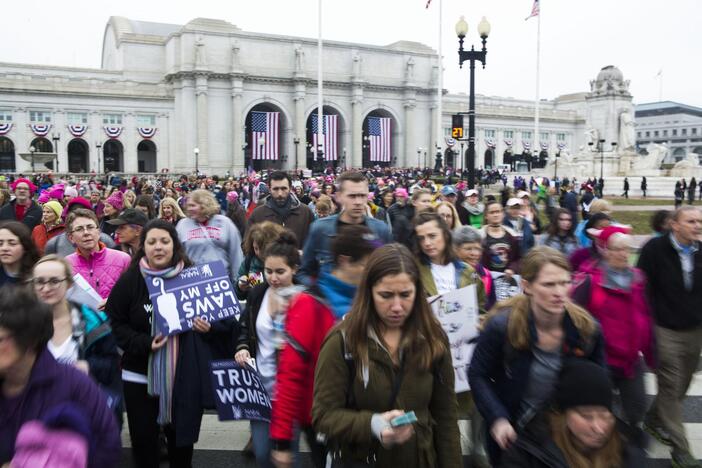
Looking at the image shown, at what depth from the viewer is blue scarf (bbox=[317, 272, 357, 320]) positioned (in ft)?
11.8

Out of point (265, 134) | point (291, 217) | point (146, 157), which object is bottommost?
point (291, 217)

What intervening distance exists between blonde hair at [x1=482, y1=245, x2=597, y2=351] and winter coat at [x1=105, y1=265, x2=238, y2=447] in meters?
2.23

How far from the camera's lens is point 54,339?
13.2 feet

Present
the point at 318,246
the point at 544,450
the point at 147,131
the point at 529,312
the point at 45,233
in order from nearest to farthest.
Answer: the point at 544,450 → the point at 529,312 → the point at 318,246 → the point at 45,233 → the point at 147,131

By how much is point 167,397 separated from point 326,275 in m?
1.74

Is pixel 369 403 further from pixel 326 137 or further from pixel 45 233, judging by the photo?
pixel 326 137

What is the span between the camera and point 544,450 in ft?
10.2

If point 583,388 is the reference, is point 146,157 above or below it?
above

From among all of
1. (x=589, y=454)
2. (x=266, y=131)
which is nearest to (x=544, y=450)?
(x=589, y=454)

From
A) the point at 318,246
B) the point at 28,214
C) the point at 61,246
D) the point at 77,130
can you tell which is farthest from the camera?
the point at 77,130

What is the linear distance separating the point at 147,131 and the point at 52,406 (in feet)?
237

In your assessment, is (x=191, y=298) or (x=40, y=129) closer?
(x=191, y=298)

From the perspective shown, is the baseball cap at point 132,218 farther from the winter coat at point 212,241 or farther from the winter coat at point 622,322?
the winter coat at point 622,322

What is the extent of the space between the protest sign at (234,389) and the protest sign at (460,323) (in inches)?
58.2
